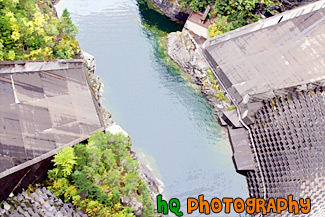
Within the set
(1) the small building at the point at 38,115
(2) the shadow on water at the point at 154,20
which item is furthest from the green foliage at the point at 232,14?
(1) the small building at the point at 38,115

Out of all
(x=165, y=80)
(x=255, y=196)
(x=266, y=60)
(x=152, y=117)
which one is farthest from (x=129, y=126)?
(x=266, y=60)

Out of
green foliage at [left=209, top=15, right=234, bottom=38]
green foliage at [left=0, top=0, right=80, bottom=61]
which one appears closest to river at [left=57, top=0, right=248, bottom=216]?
green foliage at [left=209, top=15, right=234, bottom=38]

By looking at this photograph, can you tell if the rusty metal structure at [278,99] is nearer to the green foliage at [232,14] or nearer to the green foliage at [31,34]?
the green foliage at [232,14]

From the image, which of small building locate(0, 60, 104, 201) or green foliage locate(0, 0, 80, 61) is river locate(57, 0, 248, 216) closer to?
small building locate(0, 60, 104, 201)

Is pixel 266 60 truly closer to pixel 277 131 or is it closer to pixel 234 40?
pixel 234 40

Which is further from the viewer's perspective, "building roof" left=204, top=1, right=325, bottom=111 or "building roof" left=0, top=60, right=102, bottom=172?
"building roof" left=204, top=1, right=325, bottom=111

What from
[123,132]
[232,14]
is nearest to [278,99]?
[232,14]

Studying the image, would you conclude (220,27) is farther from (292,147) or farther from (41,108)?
(41,108)
